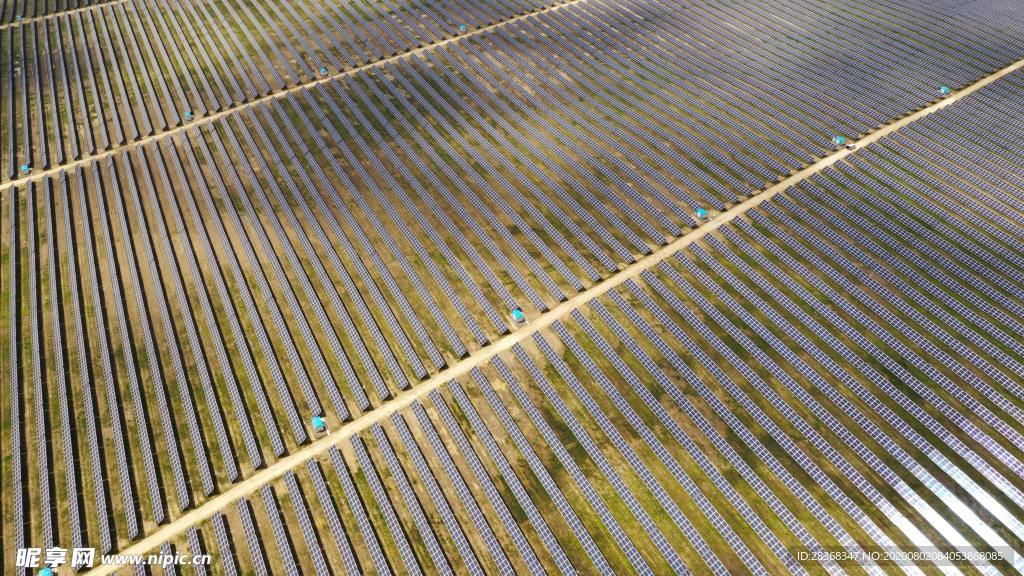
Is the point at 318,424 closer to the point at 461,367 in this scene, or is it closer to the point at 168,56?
the point at 461,367

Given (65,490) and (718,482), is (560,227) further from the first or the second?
(65,490)

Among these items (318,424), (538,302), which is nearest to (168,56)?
(318,424)

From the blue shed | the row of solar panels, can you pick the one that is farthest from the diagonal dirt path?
the row of solar panels

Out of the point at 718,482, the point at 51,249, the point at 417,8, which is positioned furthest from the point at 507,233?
the point at 417,8

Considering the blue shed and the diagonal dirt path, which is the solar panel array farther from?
the blue shed

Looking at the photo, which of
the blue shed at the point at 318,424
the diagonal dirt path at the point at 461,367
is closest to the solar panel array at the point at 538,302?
the diagonal dirt path at the point at 461,367

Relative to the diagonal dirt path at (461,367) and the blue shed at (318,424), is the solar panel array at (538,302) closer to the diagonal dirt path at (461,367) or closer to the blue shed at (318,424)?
the diagonal dirt path at (461,367)
